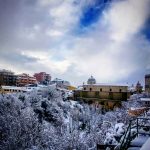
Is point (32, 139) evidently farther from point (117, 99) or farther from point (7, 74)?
point (7, 74)

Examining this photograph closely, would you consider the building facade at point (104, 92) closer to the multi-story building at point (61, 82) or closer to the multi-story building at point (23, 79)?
the multi-story building at point (23, 79)

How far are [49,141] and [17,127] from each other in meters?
3.72

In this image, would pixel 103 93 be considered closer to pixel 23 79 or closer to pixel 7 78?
pixel 7 78

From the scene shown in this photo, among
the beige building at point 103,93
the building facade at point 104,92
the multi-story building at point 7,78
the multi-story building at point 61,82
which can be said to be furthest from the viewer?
the multi-story building at point 61,82

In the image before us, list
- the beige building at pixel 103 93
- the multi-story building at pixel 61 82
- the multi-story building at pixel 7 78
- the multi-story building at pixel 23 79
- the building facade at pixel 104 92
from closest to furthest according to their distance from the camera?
the beige building at pixel 103 93 → the building facade at pixel 104 92 → the multi-story building at pixel 7 78 → the multi-story building at pixel 23 79 → the multi-story building at pixel 61 82

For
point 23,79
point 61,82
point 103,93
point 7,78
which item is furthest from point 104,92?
point 61,82

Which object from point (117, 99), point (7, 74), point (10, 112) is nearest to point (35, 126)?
point (10, 112)

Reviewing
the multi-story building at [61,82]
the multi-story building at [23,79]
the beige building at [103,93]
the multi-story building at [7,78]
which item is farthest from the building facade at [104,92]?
the multi-story building at [61,82]

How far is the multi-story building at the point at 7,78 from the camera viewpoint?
251 ft

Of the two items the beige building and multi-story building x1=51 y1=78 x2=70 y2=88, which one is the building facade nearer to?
the beige building

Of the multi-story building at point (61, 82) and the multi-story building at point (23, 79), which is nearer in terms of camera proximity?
the multi-story building at point (23, 79)

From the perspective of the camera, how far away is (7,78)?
7831cm

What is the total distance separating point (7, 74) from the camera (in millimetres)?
78438

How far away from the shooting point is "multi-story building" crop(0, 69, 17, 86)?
3015 inches
